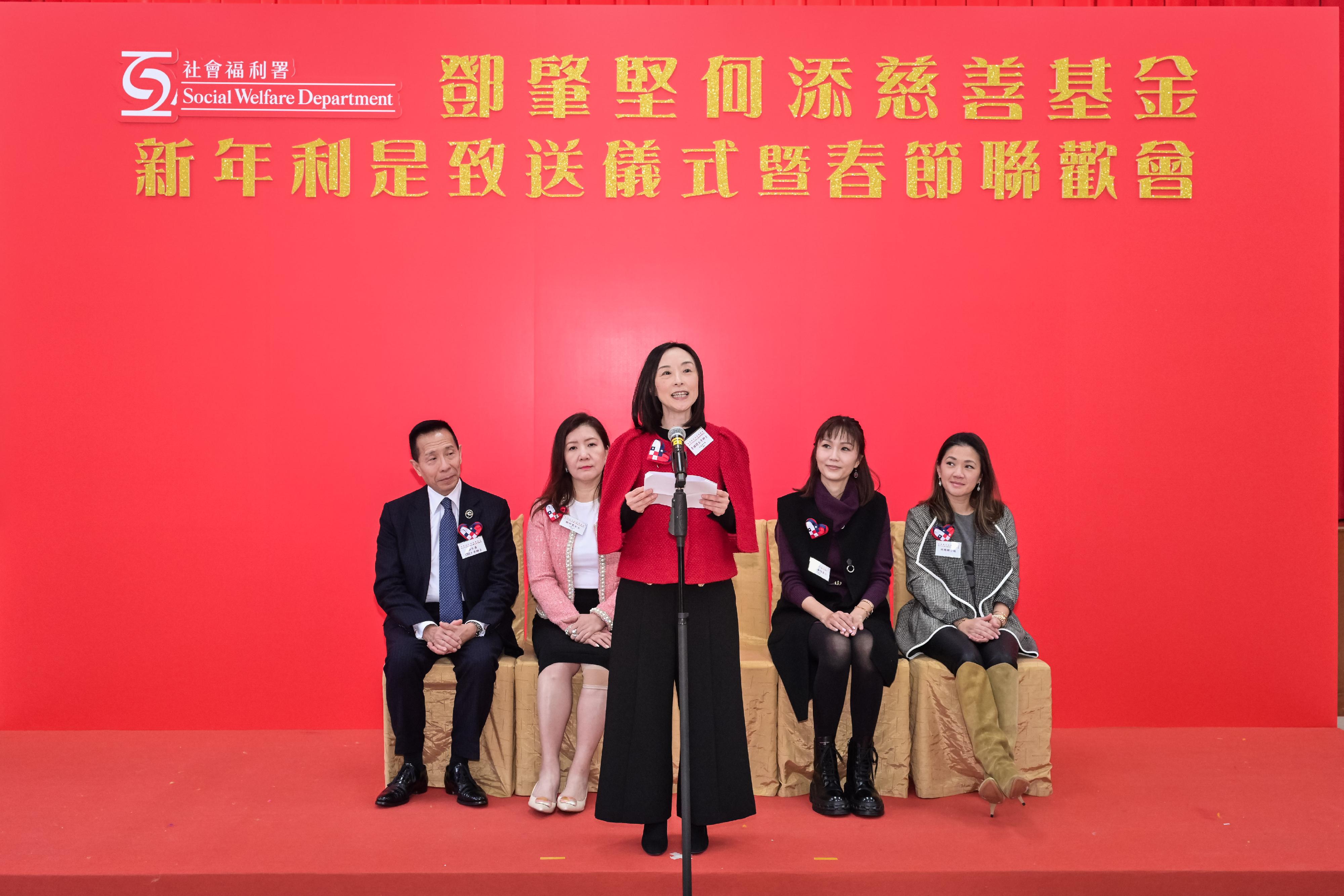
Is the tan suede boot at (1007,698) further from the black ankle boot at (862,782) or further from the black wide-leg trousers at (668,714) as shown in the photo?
the black wide-leg trousers at (668,714)

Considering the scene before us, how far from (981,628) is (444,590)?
178 centimetres

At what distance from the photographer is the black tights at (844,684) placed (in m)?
2.94

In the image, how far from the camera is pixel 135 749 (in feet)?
11.7

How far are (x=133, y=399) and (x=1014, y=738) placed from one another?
349 centimetres

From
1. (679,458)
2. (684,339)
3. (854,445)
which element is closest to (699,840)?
(679,458)

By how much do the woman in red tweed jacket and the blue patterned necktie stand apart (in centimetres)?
89

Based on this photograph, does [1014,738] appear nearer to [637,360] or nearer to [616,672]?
[616,672]

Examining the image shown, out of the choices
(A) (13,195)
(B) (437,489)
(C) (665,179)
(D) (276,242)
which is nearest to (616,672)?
(B) (437,489)

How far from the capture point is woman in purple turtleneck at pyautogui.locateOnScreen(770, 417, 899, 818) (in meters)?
2.94

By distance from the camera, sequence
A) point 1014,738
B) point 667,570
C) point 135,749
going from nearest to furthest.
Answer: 1. point 667,570
2. point 1014,738
3. point 135,749

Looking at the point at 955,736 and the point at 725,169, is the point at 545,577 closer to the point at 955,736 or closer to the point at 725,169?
the point at 955,736

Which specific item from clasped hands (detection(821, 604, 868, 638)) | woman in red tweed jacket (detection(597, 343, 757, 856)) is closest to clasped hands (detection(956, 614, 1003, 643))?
clasped hands (detection(821, 604, 868, 638))

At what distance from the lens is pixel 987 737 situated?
2.85 meters

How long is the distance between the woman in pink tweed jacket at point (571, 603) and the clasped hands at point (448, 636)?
22cm
